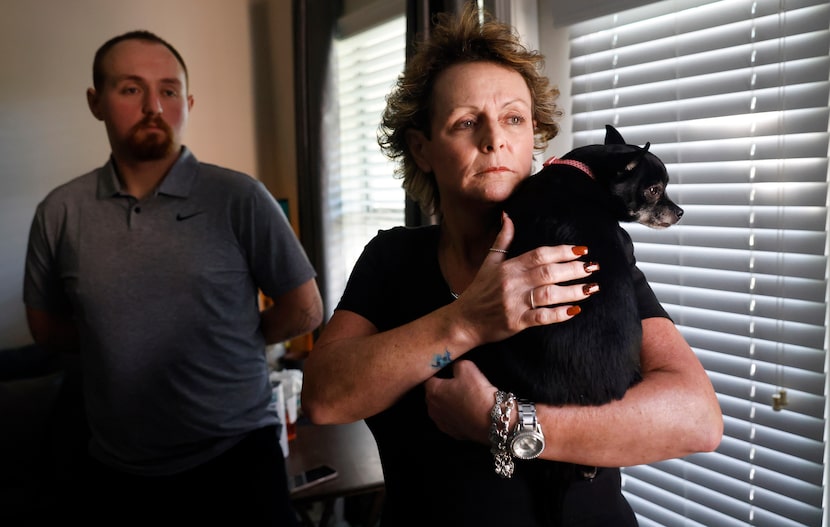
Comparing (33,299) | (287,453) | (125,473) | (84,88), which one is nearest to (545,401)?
(125,473)

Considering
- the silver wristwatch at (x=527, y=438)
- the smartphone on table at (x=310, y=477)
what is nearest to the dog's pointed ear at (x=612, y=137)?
the silver wristwatch at (x=527, y=438)

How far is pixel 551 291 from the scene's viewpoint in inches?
30.6

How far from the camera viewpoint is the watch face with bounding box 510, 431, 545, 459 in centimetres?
77

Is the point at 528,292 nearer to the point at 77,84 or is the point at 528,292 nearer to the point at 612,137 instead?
the point at 612,137

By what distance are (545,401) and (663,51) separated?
105cm

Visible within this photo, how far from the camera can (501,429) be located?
78cm

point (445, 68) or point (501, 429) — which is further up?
point (445, 68)

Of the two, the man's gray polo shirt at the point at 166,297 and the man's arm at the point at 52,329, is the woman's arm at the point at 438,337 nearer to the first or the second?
the man's gray polo shirt at the point at 166,297

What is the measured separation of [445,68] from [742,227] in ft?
2.65

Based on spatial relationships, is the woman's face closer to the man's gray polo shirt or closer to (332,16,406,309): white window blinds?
the man's gray polo shirt

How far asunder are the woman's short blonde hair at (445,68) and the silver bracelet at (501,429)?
0.48 m

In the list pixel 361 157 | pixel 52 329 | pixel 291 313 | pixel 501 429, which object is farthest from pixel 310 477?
pixel 361 157

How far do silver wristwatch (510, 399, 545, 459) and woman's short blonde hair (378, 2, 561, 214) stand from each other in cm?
52

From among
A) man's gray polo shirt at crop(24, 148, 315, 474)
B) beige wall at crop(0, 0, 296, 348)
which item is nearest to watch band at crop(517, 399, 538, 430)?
man's gray polo shirt at crop(24, 148, 315, 474)
